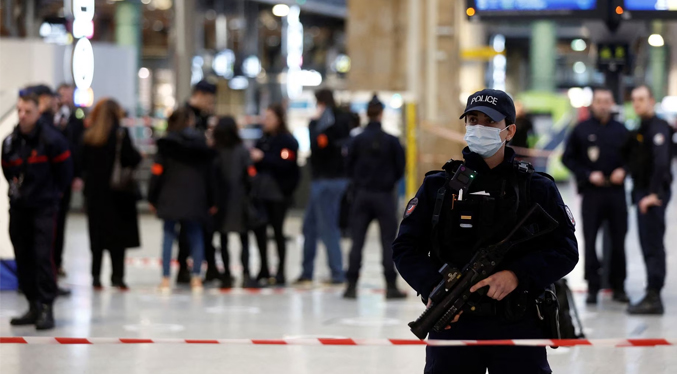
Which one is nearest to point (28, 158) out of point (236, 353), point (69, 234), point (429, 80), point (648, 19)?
point (236, 353)

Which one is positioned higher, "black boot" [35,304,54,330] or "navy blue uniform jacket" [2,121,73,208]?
"navy blue uniform jacket" [2,121,73,208]

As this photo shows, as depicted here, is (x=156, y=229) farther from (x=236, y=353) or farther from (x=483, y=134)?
(x=483, y=134)

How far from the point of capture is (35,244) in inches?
316

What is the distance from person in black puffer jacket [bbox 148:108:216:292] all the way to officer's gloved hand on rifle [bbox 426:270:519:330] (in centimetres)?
642

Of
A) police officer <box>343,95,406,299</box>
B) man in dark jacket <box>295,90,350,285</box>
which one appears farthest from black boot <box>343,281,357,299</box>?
man in dark jacket <box>295,90,350,285</box>

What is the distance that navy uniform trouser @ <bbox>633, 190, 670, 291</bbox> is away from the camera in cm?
883

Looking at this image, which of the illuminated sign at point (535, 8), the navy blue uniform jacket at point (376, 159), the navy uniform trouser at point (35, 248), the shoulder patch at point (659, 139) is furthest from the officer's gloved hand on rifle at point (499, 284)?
the illuminated sign at point (535, 8)

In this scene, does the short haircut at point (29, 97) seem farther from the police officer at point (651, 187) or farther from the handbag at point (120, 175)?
the police officer at point (651, 187)

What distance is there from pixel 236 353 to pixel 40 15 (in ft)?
27.1

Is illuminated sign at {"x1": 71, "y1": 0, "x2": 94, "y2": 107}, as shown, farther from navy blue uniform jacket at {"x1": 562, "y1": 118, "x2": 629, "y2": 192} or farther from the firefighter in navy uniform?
the firefighter in navy uniform

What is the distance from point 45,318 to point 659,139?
502cm

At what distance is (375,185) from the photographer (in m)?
9.77

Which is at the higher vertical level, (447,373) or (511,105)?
(511,105)

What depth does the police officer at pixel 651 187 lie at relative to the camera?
8.84m
